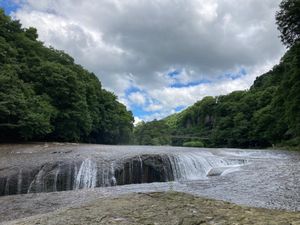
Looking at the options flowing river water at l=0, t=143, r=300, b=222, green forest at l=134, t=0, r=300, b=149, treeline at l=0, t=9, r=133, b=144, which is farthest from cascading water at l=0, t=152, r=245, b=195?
green forest at l=134, t=0, r=300, b=149

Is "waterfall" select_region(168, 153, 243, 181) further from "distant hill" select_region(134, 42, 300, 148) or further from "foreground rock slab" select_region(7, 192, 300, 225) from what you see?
"distant hill" select_region(134, 42, 300, 148)

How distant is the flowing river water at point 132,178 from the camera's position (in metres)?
12.0

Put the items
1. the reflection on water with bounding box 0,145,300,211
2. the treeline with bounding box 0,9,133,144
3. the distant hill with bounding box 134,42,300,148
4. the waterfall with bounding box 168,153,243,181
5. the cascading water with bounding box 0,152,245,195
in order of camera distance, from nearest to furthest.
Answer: the reflection on water with bounding box 0,145,300,211 < the cascading water with bounding box 0,152,245,195 < the waterfall with bounding box 168,153,243,181 < the treeline with bounding box 0,9,133,144 < the distant hill with bounding box 134,42,300,148

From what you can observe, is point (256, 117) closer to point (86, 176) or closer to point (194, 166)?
point (194, 166)

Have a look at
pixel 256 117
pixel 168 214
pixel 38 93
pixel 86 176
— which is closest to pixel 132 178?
pixel 86 176

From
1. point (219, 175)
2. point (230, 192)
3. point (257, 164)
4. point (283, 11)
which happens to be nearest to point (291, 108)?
point (283, 11)

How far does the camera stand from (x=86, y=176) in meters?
16.7

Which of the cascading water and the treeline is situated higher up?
the treeline

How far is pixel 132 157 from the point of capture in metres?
18.2

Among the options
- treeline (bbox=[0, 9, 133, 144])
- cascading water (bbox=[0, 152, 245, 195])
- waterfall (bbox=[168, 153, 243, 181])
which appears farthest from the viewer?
treeline (bbox=[0, 9, 133, 144])

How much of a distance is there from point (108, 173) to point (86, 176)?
121cm

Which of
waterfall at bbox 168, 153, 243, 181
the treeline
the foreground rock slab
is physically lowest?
the foreground rock slab

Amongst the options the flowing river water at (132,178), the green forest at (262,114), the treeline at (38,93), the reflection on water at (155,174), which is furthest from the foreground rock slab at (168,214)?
the green forest at (262,114)

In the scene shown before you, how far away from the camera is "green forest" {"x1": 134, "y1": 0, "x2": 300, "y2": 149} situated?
28438mm
